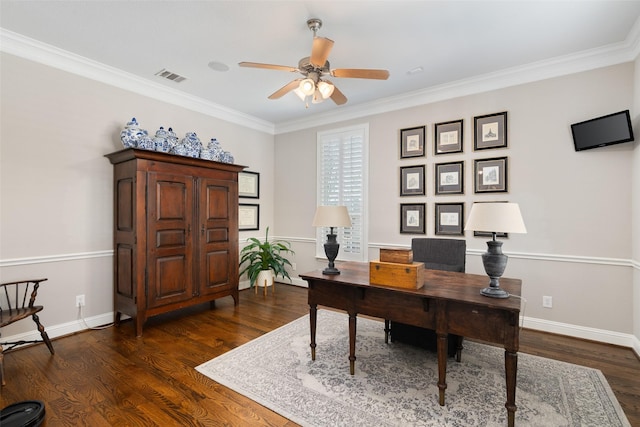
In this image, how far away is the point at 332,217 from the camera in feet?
8.14

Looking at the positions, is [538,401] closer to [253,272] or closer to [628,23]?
[628,23]

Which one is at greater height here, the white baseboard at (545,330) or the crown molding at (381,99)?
the crown molding at (381,99)

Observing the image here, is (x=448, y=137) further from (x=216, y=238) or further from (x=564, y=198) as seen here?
(x=216, y=238)

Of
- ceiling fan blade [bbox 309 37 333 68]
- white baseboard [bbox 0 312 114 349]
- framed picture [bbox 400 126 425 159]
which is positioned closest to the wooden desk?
ceiling fan blade [bbox 309 37 333 68]

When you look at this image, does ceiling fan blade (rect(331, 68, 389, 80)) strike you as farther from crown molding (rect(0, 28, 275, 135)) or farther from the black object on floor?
the black object on floor

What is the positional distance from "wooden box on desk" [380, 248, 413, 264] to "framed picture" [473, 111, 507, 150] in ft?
7.15

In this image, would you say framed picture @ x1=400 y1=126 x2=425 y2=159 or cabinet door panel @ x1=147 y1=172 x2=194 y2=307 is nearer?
cabinet door panel @ x1=147 y1=172 x2=194 y2=307

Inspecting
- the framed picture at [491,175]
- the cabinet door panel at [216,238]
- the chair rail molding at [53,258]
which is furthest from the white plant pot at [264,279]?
the framed picture at [491,175]

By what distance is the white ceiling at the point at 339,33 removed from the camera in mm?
2348

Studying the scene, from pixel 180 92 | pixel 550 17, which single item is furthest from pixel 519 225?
pixel 180 92

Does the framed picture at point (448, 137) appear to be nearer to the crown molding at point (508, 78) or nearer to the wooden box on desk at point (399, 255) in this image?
the crown molding at point (508, 78)

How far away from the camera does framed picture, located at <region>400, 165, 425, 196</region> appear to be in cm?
398

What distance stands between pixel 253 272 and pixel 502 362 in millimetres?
3344

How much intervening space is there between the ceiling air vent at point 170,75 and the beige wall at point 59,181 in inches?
17.1
